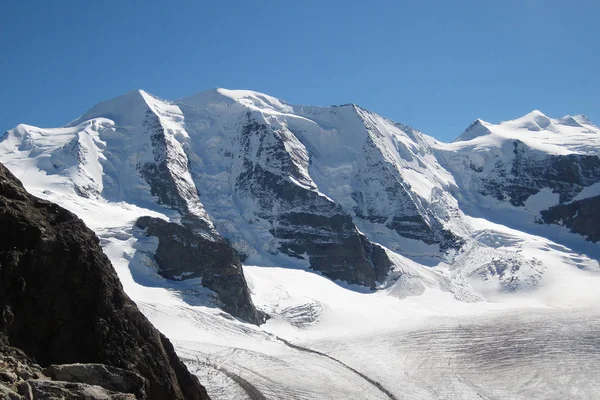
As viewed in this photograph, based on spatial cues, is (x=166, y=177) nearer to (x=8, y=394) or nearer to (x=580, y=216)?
(x=580, y=216)

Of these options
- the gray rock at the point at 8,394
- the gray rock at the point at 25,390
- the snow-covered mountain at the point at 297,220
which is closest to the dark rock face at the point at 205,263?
the snow-covered mountain at the point at 297,220

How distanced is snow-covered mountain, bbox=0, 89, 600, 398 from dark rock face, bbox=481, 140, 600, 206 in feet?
1.39

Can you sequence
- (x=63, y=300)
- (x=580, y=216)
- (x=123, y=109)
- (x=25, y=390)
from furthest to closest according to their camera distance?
(x=123, y=109) → (x=580, y=216) → (x=63, y=300) → (x=25, y=390)

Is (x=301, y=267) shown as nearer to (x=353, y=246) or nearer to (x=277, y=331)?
(x=353, y=246)

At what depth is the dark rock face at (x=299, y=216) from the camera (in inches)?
5300

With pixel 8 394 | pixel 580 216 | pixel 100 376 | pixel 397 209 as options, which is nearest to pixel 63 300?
pixel 100 376

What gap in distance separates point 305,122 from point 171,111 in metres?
36.2

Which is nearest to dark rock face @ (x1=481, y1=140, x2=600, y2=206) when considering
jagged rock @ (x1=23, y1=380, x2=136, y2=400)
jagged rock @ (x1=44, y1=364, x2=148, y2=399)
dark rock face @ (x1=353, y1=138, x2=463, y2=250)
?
dark rock face @ (x1=353, y1=138, x2=463, y2=250)

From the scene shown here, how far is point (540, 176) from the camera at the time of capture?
605 ft

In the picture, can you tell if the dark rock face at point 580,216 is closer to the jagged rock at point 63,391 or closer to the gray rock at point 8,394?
the jagged rock at point 63,391

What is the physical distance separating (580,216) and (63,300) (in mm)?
160473

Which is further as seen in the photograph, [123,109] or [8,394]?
[123,109]

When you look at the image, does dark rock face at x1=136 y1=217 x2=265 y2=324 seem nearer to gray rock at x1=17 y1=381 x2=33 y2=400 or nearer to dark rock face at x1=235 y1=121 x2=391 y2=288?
dark rock face at x1=235 y1=121 x2=391 y2=288

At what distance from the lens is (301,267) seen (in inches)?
5271
